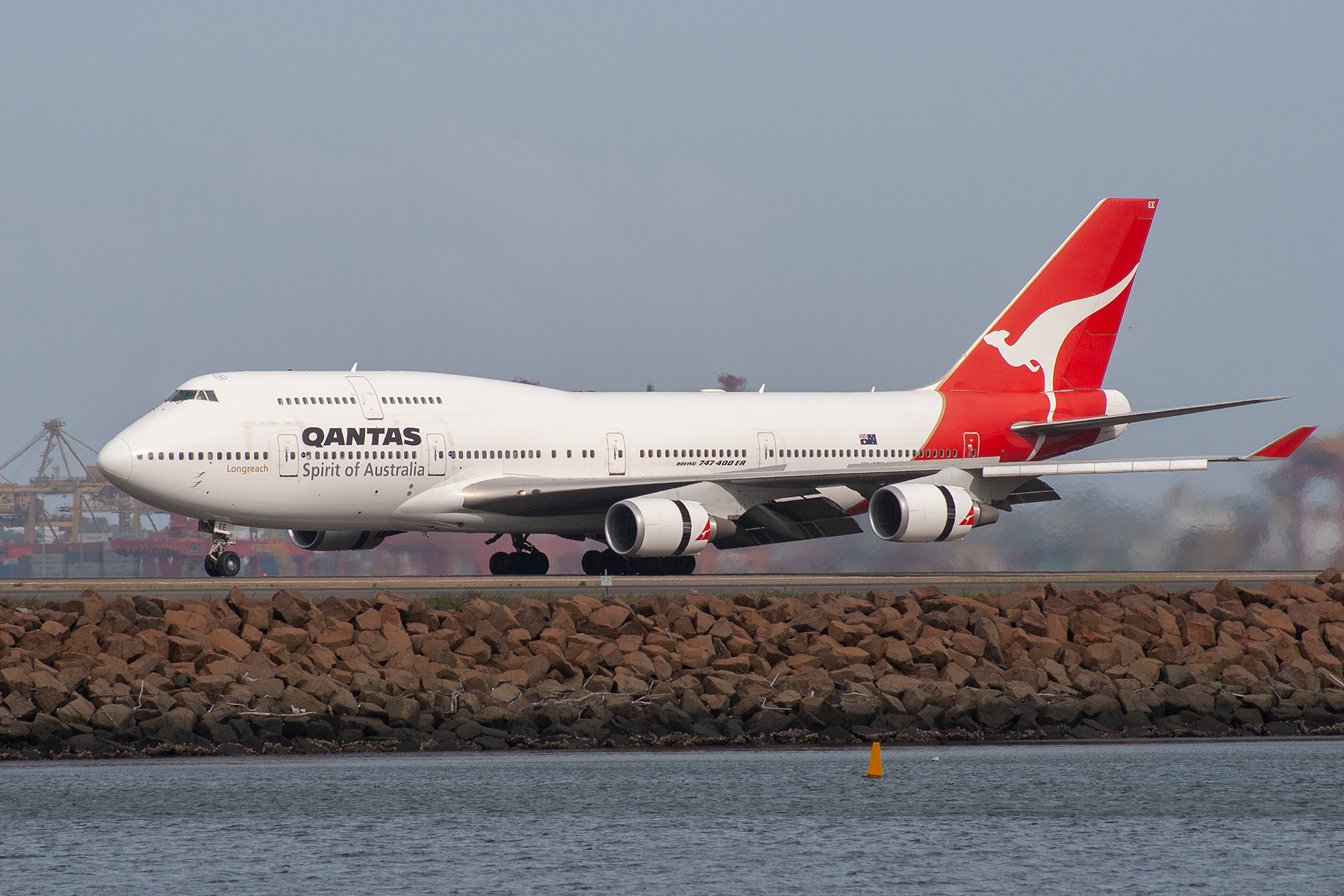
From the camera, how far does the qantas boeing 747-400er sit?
30.3 meters

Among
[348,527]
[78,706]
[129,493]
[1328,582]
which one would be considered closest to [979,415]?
[1328,582]

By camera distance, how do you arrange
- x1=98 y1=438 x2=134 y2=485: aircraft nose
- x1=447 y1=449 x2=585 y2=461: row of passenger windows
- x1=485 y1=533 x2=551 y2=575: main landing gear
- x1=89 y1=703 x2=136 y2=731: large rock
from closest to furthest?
x1=89 y1=703 x2=136 y2=731: large rock < x1=98 y1=438 x2=134 y2=485: aircraft nose < x1=447 y1=449 x2=585 y2=461: row of passenger windows < x1=485 y1=533 x2=551 y2=575: main landing gear

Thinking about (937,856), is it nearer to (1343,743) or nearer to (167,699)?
(1343,743)

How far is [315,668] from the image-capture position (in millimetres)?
20875

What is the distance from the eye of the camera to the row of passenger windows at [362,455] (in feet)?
100

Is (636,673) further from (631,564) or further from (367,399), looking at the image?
(631,564)

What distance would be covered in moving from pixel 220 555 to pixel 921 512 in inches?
476

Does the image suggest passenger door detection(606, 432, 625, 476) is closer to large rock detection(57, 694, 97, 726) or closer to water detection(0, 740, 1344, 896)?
water detection(0, 740, 1344, 896)

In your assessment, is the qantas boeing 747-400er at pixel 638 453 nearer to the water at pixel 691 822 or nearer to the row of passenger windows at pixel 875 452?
the row of passenger windows at pixel 875 452

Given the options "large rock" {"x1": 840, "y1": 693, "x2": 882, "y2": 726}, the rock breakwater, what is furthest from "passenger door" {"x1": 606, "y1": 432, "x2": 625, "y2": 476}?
"large rock" {"x1": 840, "y1": 693, "x2": 882, "y2": 726}

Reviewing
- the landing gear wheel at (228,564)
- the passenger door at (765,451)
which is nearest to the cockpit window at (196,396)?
the landing gear wheel at (228,564)

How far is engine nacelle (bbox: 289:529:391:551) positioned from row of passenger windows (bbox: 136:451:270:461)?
4.18 metres

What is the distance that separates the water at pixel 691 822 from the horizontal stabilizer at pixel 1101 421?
13741mm

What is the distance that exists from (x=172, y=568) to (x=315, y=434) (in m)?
81.7
